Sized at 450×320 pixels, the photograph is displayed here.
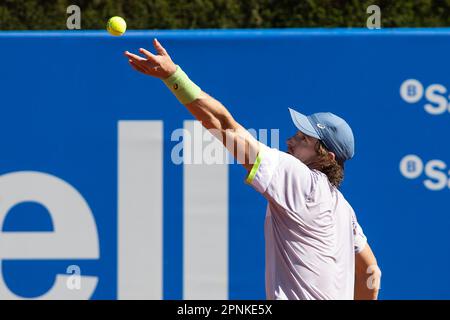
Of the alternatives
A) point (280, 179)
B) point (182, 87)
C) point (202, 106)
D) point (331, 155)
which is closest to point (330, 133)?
point (331, 155)

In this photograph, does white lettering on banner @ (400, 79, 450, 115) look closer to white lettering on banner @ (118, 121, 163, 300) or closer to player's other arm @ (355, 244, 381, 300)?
player's other arm @ (355, 244, 381, 300)

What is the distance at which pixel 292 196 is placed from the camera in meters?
4.19

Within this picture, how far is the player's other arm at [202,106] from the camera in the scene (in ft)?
13.6

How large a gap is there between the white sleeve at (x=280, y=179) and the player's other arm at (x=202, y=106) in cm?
5

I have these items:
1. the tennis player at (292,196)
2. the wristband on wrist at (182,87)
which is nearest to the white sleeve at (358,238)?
the tennis player at (292,196)

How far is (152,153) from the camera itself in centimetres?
517

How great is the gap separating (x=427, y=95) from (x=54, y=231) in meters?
2.06

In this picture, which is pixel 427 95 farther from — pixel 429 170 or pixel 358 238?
pixel 358 238

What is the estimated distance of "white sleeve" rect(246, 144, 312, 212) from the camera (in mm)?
4148

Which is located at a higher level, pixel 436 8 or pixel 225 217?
pixel 436 8

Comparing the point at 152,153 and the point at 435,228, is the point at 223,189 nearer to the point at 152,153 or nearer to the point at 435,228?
the point at 152,153

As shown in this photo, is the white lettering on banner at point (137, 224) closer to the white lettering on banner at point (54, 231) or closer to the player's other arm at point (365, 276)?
the white lettering on banner at point (54, 231)

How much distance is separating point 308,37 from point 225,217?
3.38 ft
